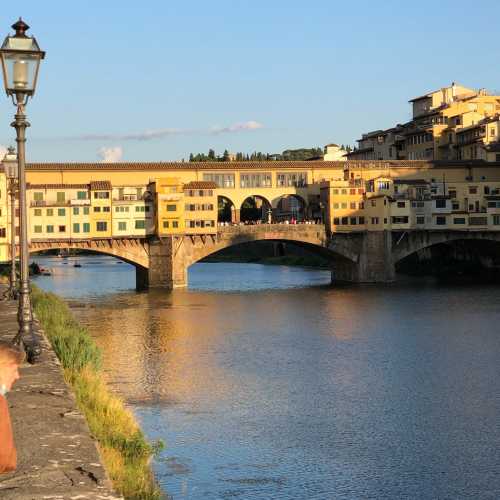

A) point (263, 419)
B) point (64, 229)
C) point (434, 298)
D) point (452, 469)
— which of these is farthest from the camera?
point (64, 229)

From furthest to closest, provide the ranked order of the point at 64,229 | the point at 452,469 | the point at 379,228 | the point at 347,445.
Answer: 1. the point at 379,228
2. the point at 64,229
3. the point at 347,445
4. the point at 452,469

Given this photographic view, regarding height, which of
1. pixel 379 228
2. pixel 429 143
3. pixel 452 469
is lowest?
pixel 452 469

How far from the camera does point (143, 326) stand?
37.1 metres

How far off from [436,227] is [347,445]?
163 feet

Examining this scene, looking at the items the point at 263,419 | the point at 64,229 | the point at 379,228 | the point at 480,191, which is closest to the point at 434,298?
the point at 379,228

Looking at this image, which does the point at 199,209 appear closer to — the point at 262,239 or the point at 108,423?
the point at 262,239

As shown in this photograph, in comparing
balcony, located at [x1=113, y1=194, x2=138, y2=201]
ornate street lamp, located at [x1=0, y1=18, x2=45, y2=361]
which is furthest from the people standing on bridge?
balcony, located at [x1=113, y1=194, x2=138, y2=201]

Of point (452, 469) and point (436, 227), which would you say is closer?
point (452, 469)

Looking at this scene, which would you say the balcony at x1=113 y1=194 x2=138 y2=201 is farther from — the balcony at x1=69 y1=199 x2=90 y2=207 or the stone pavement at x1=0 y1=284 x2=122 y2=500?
the stone pavement at x1=0 y1=284 x2=122 y2=500

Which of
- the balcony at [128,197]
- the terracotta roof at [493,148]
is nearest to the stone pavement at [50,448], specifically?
the balcony at [128,197]

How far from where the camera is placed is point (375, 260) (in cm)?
6300

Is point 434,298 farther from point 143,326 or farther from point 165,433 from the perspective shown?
point 165,433

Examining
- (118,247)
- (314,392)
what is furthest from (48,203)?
(314,392)

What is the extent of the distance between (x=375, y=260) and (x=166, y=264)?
14.4 metres
